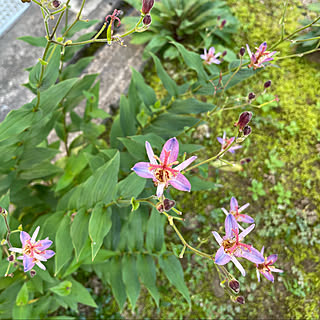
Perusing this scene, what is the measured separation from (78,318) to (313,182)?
1.78m

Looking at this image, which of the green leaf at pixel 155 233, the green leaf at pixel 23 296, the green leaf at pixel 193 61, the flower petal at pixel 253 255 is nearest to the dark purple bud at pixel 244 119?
the flower petal at pixel 253 255

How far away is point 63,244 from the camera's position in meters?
1.23

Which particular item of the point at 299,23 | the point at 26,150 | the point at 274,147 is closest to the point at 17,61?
the point at 26,150

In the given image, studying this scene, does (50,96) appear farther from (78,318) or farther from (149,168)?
(78,318)

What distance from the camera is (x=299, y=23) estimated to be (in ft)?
8.36

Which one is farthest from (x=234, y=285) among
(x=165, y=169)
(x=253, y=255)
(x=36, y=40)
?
(x=36, y=40)

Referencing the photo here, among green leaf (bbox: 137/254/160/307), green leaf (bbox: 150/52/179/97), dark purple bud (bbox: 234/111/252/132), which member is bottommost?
green leaf (bbox: 137/254/160/307)

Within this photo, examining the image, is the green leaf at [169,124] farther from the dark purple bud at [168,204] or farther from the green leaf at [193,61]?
the dark purple bud at [168,204]

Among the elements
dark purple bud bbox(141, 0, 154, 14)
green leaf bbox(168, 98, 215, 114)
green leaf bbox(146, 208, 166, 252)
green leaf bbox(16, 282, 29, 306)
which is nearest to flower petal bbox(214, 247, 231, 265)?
green leaf bbox(146, 208, 166, 252)

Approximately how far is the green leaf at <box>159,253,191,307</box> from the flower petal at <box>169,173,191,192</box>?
2.38 ft

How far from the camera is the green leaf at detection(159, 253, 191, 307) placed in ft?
4.51

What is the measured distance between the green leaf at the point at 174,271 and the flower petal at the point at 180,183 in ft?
2.38

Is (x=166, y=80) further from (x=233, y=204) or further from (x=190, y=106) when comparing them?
(x=233, y=204)

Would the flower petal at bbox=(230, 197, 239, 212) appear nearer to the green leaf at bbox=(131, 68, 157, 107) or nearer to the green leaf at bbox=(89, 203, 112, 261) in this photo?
the green leaf at bbox=(89, 203, 112, 261)
